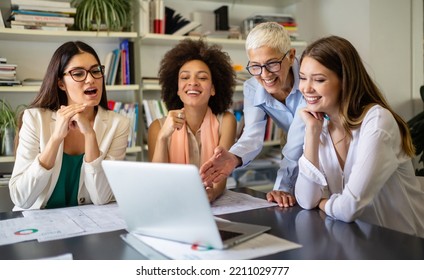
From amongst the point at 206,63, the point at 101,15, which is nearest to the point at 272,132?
the point at 206,63

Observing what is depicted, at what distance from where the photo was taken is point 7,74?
248 cm

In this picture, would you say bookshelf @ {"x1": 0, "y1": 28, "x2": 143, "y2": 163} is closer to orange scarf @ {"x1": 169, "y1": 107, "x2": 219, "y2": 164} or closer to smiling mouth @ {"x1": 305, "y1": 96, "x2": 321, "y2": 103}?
orange scarf @ {"x1": 169, "y1": 107, "x2": 219, "y2": 164}

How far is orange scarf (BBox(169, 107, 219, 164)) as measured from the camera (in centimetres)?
187

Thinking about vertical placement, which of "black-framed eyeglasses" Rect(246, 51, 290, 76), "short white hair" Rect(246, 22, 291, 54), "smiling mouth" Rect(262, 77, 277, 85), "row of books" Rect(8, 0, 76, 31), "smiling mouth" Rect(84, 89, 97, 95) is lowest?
"smiling mouth" Rect(84, 89, 97, 95)

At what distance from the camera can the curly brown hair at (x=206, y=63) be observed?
1.97m

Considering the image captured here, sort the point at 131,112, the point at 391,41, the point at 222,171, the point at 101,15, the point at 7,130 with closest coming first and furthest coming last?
1. the point at 222,171
2. the point at 7,130
3. the point at 101,15
4. the point at 131,112
5. the point at 391,41

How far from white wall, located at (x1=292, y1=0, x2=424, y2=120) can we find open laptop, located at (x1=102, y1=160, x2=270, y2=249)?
2392 millimetres

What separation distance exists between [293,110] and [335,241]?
0.88 meters

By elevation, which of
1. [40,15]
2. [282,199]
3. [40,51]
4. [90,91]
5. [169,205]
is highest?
[40,15]

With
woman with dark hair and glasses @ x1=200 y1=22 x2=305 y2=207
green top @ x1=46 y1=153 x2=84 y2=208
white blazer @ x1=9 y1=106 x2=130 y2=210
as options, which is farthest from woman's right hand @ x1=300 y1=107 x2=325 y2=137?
green top @ x1=46 y1=153 x2=84 y2=208

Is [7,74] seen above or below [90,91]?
above

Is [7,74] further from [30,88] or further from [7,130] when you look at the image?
[7,130]

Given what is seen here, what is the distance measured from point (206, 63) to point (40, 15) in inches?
47.4

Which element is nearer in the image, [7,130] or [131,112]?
[7,130]
